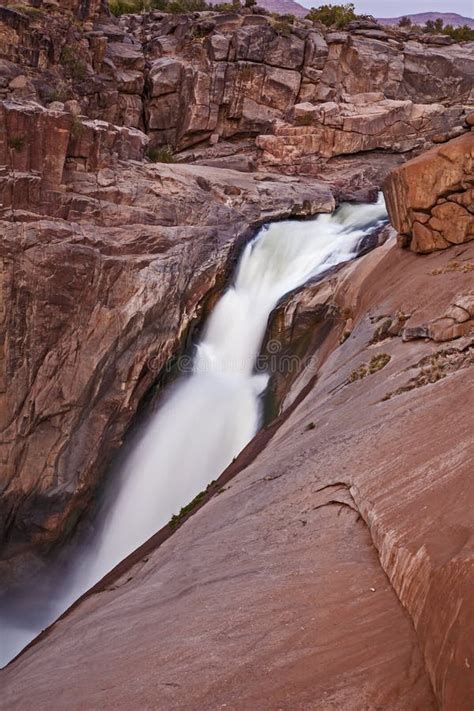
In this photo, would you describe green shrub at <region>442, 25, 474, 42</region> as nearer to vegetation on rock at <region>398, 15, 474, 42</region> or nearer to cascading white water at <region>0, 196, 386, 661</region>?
vegetation on rock at <region>398, 15, 474, 42</region>

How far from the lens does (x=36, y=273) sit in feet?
62.1

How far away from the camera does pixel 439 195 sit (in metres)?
15.8

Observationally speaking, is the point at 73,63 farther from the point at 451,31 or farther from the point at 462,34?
the point at 451,31

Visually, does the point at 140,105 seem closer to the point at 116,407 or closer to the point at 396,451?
the point at 116,407

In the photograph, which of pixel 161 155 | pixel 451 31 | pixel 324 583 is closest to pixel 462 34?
pixel 451 31

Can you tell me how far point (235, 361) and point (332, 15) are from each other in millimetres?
33324

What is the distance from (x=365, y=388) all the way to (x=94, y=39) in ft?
96.4

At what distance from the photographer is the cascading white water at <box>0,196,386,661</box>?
17578 millimetres

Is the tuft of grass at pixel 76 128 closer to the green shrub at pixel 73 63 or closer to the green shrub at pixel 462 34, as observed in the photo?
the green shrub at pixel 73 63

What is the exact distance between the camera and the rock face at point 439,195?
15336mm

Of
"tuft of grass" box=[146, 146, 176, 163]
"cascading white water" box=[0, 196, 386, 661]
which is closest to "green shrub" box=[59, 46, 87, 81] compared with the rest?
"tuft of grass" box=[146, 146, 176, 163]

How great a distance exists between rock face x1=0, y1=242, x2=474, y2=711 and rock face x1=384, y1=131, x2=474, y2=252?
16.8ft

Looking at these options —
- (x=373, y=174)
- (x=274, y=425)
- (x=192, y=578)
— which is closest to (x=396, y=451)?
(x=192, y=578)

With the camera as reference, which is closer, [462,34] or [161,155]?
[161,155]
